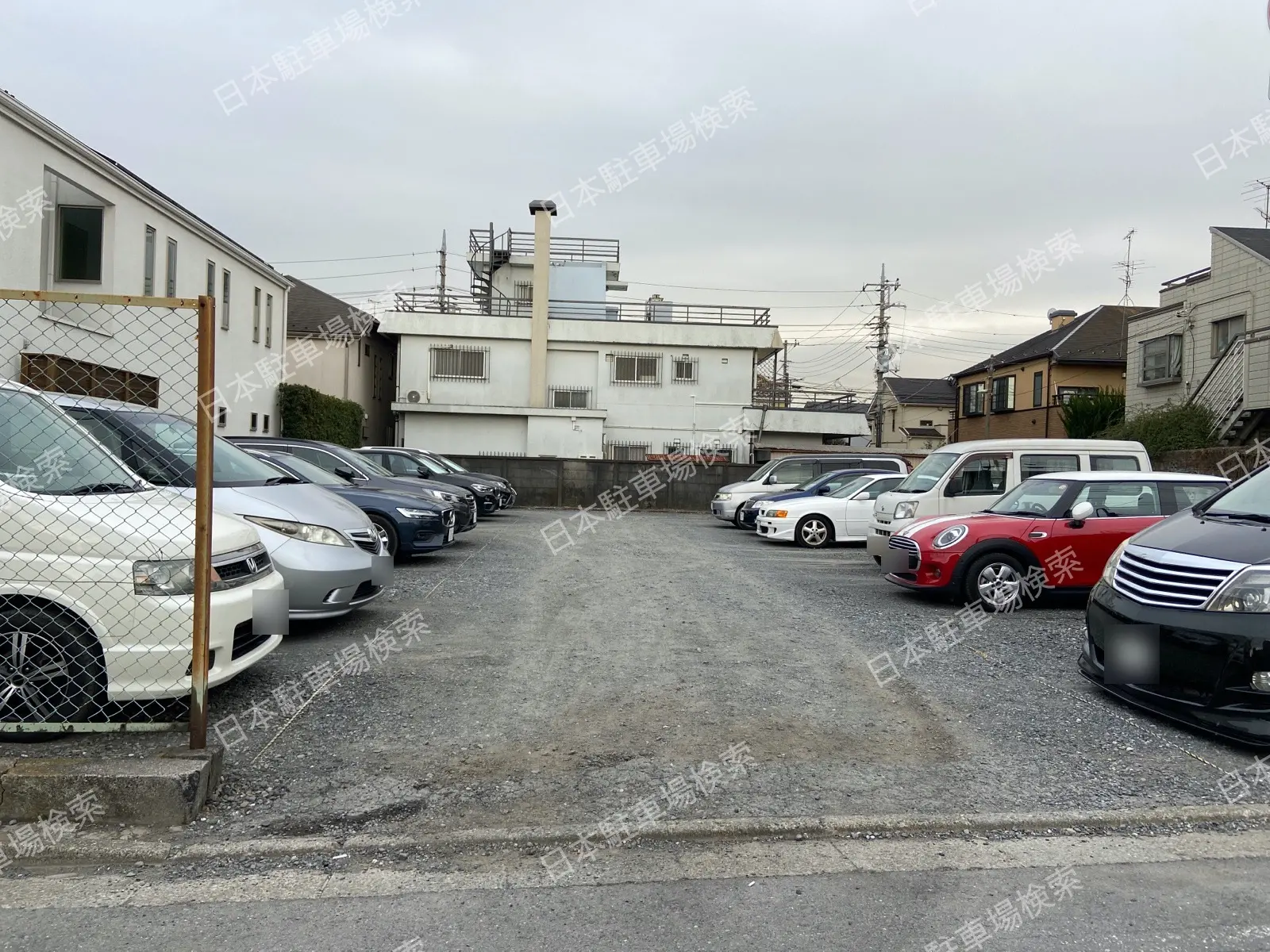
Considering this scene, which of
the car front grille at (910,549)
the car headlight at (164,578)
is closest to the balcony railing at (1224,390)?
the car front grille at (910,549)

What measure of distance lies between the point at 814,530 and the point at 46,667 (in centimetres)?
1276

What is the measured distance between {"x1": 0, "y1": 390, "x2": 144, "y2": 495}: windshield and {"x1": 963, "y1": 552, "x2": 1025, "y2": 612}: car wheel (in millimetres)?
7227

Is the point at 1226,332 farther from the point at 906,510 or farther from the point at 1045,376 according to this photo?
the point at 906,510

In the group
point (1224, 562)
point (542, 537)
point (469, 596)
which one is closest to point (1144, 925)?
point (1224, 562)

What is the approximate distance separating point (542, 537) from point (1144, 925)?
1369cm

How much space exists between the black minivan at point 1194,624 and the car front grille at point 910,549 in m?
3.20

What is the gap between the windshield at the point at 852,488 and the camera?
16.1 meters

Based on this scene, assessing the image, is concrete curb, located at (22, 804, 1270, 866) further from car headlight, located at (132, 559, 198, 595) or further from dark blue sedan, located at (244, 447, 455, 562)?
dark blue sedan, located at (244, 447, 455, 562)

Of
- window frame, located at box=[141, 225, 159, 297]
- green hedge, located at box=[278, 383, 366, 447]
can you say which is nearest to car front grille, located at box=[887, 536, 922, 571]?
window frame, located at box=[141, 225, 159, 297]

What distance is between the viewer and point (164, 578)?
445 cm

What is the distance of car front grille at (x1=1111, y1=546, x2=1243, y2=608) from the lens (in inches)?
197

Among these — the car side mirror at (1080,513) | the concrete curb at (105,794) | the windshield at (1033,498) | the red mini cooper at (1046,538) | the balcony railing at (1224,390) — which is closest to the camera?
the concrete curb at (105,794)

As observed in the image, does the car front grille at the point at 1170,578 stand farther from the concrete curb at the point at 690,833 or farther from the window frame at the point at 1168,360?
the window frame at the point at 1168,360

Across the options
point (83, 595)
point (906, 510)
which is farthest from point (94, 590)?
point (906, 510)
